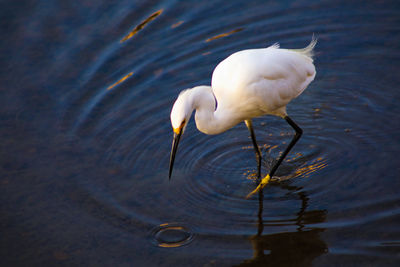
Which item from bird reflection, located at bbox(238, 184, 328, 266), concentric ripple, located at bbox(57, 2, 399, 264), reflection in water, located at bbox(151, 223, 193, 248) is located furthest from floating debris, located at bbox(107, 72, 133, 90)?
bird reflection, located at bbox(238, 184, 328, 266)

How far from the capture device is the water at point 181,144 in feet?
16.2

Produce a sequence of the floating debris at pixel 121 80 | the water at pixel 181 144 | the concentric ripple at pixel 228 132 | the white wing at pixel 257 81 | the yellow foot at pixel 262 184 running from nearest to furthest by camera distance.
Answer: the water at pixel 181 144, the concentric ripple at pixel 228 132, the white wing at pixel 257 81, the yellow foot at pixel 262 184, the floating debris at pixel 121 80

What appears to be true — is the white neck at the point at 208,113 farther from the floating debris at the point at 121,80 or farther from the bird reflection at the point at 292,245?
the floating debris at the point at 121,80

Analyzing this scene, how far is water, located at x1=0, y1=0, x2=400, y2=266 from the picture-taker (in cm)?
495

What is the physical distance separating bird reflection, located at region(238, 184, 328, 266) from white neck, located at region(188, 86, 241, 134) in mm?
990

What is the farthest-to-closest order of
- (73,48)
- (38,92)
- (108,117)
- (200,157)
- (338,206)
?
(73,48) → (38,92) → (108,117) → (200,157) → (338,206)

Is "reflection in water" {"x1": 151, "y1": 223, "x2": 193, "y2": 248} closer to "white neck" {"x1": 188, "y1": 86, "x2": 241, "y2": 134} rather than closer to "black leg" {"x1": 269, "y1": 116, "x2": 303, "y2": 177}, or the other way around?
"white neck" {"x1": 188, "y1": 86, "x2": 241, "y2": 134}

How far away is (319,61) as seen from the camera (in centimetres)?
738

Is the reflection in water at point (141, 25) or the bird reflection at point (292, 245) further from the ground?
the reflection in water at point (141, 25)

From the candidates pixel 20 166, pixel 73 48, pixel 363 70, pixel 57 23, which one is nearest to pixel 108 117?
pixel 20 166

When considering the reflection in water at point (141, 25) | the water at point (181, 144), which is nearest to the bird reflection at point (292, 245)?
the water at point (181, 144)

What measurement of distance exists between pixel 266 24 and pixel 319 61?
4.04ft

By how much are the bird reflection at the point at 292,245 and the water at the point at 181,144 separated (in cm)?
1

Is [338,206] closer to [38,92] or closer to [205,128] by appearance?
[205,128]
